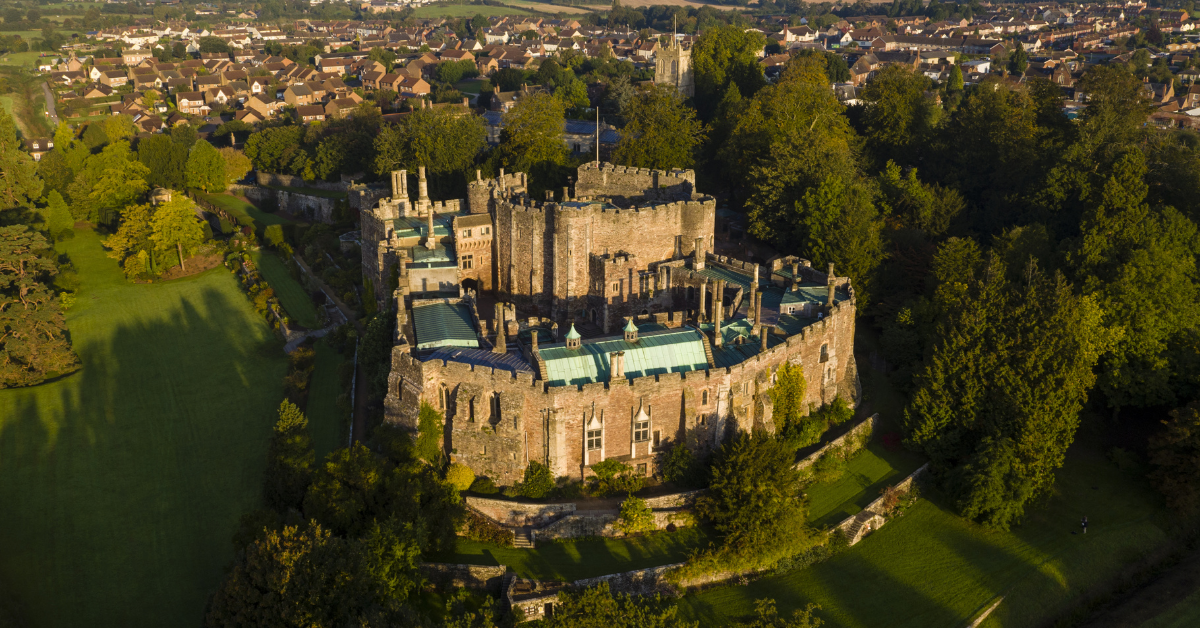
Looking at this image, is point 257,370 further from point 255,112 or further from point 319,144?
point 255,112


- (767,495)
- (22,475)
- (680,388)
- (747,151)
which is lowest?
(22,475)

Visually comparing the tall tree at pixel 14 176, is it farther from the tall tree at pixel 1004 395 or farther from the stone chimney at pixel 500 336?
the tall tree at pixel 1004 395

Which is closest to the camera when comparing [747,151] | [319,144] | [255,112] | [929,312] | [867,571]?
[867,571]

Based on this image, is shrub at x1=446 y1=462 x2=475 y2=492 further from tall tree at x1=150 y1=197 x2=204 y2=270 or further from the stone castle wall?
tall tree at x1=150 y1=197 x2=204 y2=270

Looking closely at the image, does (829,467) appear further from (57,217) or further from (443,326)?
(57,217)

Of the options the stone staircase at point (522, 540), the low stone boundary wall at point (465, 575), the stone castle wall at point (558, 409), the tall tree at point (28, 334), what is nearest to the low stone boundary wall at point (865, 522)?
the stone castle wall at point (558, 409)

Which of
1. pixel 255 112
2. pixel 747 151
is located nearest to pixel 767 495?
pixel 747 151

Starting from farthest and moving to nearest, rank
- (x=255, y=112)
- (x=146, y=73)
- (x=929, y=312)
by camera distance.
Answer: (x=146, y=73)
(x=255, y=112)
(x=929, y=312)

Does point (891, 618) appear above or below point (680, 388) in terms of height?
below
